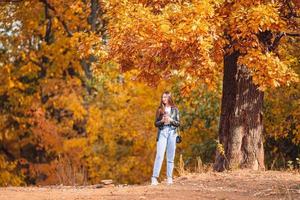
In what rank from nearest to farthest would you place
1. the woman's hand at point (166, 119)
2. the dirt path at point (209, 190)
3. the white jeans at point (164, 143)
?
1. the dirt path at point (209, 190)
2. the woman's hand at point (166, 119)
3. the white jeans at point (164, 143)

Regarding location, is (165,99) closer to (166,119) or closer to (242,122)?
(166,119)

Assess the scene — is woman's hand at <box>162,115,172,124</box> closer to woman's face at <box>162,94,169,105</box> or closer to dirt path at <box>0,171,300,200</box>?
woman's face at <box>162,94,169,105</box>

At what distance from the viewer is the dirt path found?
12398mm

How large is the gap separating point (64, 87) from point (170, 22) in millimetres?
18580

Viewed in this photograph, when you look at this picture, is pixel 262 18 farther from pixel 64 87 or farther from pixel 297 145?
pixel 64 87

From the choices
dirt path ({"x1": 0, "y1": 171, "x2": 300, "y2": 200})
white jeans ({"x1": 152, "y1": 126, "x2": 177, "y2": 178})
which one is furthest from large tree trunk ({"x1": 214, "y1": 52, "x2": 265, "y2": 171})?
white jeans ({"x1": 152, "y1": 126, "x2": 177, "y2": 178})

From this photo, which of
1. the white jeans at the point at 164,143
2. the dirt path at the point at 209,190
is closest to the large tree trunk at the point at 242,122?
the dirt path at the point at 209,190

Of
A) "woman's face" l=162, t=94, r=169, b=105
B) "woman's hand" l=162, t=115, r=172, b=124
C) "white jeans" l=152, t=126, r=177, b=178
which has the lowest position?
"white jeans" l=152, t=126, r=177, b=178

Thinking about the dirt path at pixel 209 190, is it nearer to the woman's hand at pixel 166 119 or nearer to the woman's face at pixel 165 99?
the woman's hand at pixel 166 119

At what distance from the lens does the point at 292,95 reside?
856 inches

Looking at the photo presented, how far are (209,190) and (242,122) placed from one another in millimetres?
4573

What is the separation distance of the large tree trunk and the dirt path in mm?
1563

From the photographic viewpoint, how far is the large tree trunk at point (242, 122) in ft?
58.2

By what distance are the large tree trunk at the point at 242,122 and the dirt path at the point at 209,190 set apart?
61.5 inches
